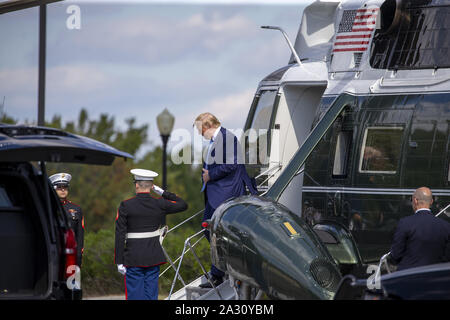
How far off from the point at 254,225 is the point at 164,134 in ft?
35.6

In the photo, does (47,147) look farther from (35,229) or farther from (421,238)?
(421,238)

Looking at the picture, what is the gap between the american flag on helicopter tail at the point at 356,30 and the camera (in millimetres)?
8156

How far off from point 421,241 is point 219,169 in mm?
2601

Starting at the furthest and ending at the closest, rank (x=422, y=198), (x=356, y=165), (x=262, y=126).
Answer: (x=262, y=126) → (x=356, y=165) → (x=422, y=198)

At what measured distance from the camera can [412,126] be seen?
754 centimetres

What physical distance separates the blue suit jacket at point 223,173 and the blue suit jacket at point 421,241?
7.27ft

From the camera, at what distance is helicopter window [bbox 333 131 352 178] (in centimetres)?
805

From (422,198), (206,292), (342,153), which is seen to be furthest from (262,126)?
(422,198)

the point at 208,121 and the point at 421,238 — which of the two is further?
the point at 208,121

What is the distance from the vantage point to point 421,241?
662 centimetres

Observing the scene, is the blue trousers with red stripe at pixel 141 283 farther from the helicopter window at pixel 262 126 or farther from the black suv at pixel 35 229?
the black suv at pixel 35 229

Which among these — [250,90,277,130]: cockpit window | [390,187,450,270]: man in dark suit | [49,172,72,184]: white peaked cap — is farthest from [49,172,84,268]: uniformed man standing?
[390,187,450,270]: man in dark suit
